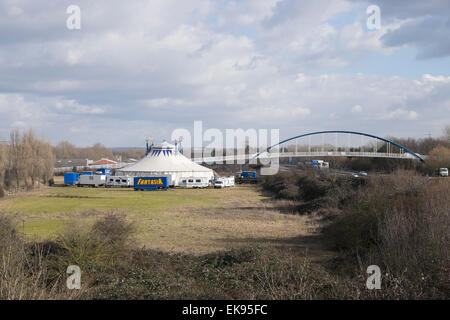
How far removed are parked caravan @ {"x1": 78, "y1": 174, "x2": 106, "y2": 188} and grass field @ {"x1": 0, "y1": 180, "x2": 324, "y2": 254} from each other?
52.4ft

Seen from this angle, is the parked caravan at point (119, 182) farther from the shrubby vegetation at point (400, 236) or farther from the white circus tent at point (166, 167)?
the shrubby vegetation at point (400, 236)

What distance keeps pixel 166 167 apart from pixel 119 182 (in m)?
7.23

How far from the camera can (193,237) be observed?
68.7 ft

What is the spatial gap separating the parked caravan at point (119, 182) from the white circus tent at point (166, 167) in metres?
2.09

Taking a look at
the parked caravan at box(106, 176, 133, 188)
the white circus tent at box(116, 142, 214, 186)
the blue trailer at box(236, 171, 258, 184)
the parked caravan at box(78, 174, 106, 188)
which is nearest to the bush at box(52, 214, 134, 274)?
the white circus tent at box(116, 142, 214, 186)

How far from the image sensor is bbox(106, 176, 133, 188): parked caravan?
2287 inches

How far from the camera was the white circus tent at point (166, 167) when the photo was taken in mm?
60097

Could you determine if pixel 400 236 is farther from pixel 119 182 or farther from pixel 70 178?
pixel 70 178

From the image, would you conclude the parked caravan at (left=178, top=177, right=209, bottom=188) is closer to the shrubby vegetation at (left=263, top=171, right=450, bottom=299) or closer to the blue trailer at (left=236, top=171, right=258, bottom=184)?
the blue trailer at (left=236, top=171, right=258, bottom=184)

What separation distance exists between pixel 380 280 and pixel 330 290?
1.36 m
